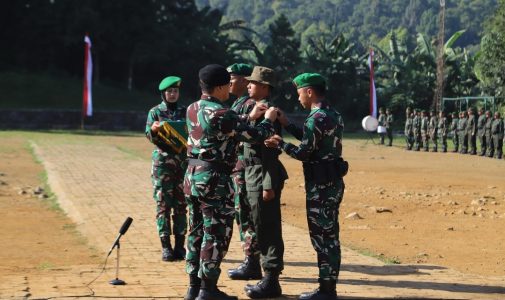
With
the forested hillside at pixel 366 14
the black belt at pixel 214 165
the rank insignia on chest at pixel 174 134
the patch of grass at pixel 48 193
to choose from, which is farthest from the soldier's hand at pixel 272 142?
the forested hillside at pixel 366 14

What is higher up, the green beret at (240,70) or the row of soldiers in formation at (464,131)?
the green beret at (240,70)

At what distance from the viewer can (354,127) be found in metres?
52.1

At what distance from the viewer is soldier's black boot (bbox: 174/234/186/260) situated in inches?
354

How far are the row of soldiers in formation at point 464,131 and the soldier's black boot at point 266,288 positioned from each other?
78.5 feet

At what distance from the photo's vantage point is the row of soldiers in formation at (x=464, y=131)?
3017cm

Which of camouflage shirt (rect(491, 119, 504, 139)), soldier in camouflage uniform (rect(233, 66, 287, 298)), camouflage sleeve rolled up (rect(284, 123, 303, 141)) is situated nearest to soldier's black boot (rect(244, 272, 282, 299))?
soldier in camouflage uniform (rect(233, 66, 287, 298))

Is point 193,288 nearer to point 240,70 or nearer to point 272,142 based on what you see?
point 272,142

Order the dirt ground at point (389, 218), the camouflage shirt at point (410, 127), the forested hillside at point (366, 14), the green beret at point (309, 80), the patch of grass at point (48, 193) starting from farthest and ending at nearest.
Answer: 1. the forested hillside at point (366, 14)
2. the camouflage shirt at point (410, 127)
3. the patch of grass at point (48, 193)
4. the dirt ground at point (389, 218)
5. the green beret at point (309, 80)

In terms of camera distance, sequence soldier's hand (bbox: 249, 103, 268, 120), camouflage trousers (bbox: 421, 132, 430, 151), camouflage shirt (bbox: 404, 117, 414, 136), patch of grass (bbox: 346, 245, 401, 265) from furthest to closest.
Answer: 1. camouflage shirt (bbox: 404, 117, 414, 136)
2. camouflage trousers (bbox: 421, 132, 430, 151)
3. patch of grass (bbox: 346, 245, 401, 265)
4. soldier's hand (bbox: 249, 103, 268, 120)

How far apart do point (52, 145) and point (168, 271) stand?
2195 centimetres

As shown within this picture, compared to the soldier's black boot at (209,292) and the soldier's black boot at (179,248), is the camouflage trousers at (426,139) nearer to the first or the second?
the soldier's black boot at (179,248)

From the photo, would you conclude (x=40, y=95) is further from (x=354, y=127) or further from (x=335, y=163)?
(x=335, y=163)

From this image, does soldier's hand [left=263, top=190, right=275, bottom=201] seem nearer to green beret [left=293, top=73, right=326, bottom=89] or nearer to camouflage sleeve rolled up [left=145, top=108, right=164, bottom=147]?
green beret [left=293, top=73, right=326, bottom=89]

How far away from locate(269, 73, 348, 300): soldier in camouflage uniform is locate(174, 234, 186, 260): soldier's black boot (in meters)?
2.48
